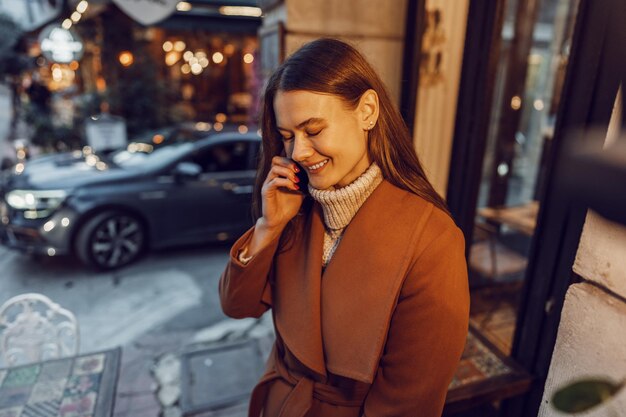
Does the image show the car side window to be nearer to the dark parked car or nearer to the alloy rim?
the dark parked car

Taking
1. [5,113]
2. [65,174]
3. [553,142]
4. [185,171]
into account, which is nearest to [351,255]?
[553,142]

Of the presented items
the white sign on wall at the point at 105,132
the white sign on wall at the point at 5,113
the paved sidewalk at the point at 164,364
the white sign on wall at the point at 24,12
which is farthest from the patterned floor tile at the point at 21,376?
the white sign on wall at the point at 24,12

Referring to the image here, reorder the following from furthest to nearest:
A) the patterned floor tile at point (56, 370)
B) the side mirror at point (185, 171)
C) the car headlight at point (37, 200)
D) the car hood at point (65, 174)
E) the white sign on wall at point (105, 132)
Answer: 1. the white sign on wall at point (105, 132)
2. the side mirror at point (185, 171)
3. the car hood at point (65, 174)
4. the car headlight at point (37, 200)
5. the patterned floor tile at point (56, 370)

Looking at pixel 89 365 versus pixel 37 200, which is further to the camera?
pixel 37 200

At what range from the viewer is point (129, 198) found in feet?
17.1

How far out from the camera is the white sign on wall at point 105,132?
26.5ft

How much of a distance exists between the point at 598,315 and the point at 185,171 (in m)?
4.81

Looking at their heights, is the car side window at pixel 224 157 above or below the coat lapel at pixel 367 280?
below

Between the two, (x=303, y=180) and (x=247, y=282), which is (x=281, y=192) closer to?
(x=303, y=180)

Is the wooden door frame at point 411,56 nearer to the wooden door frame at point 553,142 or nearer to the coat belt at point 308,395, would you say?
the wooden door frame at point 553,142

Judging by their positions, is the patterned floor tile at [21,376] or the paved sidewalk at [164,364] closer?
the patterned floor tile at [21,376]

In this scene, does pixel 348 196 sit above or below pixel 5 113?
above

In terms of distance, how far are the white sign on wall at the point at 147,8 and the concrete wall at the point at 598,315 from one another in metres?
3.46

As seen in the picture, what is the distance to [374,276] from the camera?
4.36 feet
